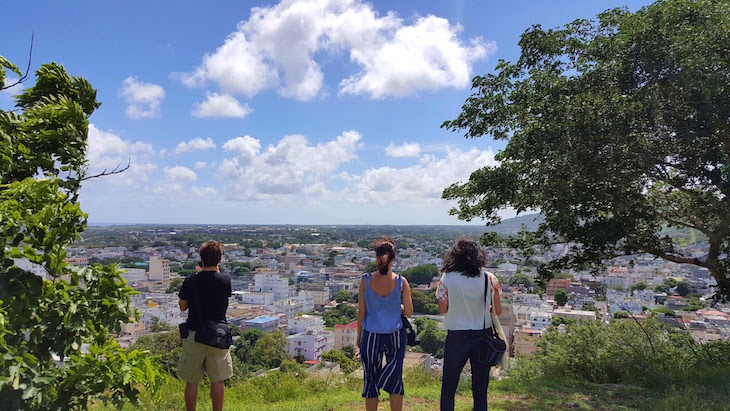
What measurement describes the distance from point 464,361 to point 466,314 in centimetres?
36

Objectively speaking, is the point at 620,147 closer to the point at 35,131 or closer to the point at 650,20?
the point at 650,20

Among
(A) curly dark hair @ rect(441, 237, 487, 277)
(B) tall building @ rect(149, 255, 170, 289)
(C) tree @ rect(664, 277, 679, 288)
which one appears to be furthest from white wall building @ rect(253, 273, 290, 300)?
(A) curly dark hair @ rect(441, 237, 487, 277)

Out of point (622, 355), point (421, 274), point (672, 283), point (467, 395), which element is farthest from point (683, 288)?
point (467, 395)

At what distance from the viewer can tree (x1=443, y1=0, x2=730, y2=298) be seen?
5215 mm

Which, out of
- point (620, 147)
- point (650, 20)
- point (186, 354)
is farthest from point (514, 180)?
point (186, 354)

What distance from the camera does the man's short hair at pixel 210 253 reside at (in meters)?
3.30

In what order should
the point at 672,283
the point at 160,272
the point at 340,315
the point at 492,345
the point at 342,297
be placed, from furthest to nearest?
the point at 342,297 < the point at 160,272 < the point at 340,315 < the point at 672,283 < the point at 492,345

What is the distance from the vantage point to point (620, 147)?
5.49m

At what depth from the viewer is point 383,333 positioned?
3.26 metres

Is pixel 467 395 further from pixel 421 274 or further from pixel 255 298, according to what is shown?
pixel 255 298

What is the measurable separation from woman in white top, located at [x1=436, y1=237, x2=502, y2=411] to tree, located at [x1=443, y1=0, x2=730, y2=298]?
9.80 ft

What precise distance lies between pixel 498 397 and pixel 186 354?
318cm

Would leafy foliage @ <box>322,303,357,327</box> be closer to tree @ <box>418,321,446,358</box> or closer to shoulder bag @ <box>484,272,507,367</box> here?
tree @ <box>418,321,446,358</box>

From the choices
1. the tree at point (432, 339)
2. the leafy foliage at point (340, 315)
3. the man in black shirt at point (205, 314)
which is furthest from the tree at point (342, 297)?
the man in black shirt at point (205, 314)
